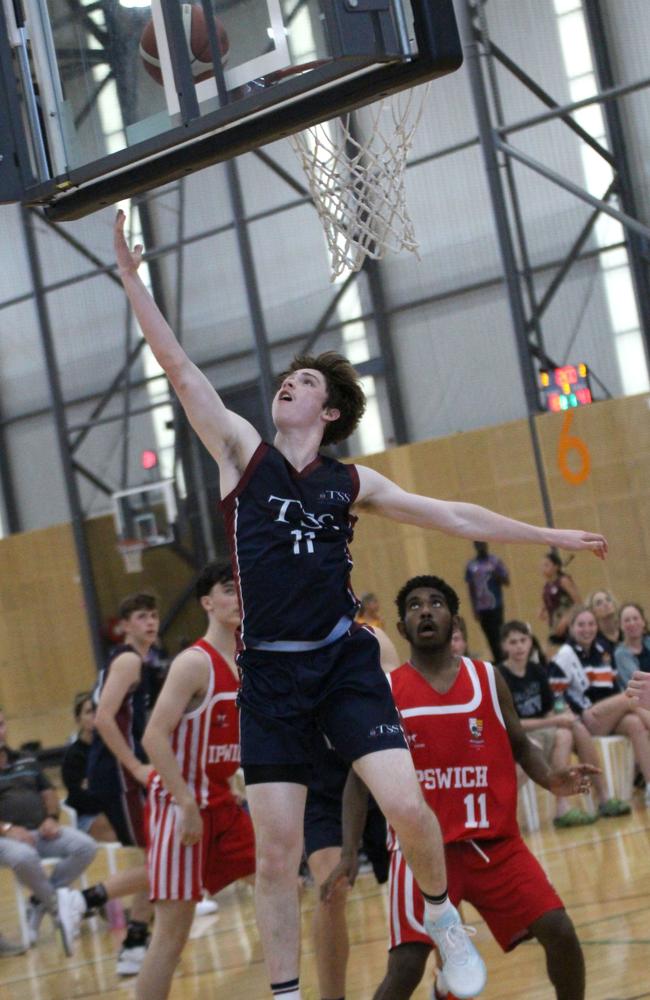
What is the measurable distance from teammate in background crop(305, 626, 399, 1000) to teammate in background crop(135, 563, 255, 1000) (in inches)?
11.9

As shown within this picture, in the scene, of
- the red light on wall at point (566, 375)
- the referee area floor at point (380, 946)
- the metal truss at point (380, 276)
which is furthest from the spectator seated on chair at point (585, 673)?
the red light on wall at point (566, 375)

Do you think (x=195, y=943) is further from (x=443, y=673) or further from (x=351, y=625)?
(x=351, y=625)

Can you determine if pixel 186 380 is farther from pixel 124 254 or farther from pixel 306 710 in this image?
pixel 306 710

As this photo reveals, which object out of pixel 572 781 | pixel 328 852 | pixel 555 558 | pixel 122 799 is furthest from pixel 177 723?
pixel 555 558

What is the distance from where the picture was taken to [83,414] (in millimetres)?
19516

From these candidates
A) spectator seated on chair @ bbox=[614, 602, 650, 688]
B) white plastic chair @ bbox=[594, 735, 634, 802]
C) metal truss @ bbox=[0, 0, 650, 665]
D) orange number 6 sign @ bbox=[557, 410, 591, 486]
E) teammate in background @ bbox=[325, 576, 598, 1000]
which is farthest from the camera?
metal truss @ bbox=[0, 0, 650, 665]

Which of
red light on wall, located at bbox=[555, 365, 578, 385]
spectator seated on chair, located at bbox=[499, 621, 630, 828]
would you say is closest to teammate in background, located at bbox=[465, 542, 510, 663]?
red light on wall, located at bbox=[555, 365, 578, 385]

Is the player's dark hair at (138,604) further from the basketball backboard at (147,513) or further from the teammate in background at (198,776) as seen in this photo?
the basketball backboard at (147,513)

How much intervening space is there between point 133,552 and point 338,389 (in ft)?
47.5

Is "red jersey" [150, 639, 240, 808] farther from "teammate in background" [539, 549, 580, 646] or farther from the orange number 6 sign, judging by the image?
the orange number 6 sign

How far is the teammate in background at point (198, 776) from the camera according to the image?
5344 millimetres

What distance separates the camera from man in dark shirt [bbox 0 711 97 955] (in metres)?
8.33

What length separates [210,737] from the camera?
570 cm

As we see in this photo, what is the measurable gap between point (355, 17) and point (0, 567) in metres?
17.3
